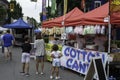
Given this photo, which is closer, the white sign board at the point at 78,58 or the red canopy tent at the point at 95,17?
the red canopy tent at the point at 95,17

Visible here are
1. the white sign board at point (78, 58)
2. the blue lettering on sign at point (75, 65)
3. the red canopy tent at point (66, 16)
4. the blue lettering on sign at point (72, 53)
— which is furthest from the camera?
the red canopy tent at point (66, 16)

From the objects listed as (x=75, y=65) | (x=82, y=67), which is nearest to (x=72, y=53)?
(x=75, y=65)

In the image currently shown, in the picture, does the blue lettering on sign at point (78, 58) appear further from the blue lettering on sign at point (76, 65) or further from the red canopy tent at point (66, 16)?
the red canopy tent at point (66, 16)

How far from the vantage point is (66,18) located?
63.5 feet

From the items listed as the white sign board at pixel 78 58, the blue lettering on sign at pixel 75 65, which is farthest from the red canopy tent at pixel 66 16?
the blue lettering on sign at pixel 75 65

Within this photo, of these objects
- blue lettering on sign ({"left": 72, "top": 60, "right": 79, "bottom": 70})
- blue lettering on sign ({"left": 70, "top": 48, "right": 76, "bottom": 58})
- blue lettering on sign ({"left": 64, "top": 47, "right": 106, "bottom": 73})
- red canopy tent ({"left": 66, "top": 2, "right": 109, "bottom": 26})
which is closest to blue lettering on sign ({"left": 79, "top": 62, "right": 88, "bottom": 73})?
blue lettering on sign ({"left": 64, "top": 47, "right": 106, "bottom": 73})

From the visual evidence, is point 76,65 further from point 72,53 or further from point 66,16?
point 66,16

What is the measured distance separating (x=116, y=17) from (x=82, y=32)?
363 centimetres

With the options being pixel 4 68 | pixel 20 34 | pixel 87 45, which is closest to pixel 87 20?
pixel 87 45

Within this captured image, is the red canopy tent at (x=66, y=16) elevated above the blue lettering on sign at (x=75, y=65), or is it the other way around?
the red canopy tent at (x=66, y=16)

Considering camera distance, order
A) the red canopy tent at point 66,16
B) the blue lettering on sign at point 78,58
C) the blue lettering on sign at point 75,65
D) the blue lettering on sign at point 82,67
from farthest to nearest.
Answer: the red canopy tent at point 66,16 < the blue lettering on sign at point 75,65 < the blue lettering on sign at point 82,67 < the blue lettering on sign at point 78,58

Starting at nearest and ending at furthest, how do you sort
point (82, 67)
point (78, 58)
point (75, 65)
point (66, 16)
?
point (82, 67) → point (78, 58) → point (75, 65) → point (66, 16)

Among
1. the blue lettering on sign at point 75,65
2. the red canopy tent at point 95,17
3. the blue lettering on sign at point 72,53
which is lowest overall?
the blue lettering on sign at point 75,65

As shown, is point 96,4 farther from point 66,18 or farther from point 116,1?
point 116,1
